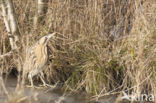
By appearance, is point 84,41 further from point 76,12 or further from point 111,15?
point 111,15

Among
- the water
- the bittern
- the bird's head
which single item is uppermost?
the bird's head

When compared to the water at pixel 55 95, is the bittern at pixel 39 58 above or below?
above

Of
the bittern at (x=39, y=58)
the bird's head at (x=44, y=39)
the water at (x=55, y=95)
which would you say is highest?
the bird's head at (x=44, y=39)

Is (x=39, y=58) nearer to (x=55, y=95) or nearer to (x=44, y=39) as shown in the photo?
(x=44, y=39)

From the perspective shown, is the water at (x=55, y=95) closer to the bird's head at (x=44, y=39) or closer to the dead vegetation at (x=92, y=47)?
the dead vegetation at (x=92, y=47)

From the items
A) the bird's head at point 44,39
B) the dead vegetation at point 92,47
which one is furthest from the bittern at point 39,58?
the dead vegetation at point 92,47

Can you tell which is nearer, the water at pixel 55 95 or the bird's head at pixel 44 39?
the water at pixel 55 95

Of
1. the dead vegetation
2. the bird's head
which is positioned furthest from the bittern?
the dead vegetation

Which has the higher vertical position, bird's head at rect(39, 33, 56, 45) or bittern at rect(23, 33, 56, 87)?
bird's head at rect(39, 33, 56, 45)

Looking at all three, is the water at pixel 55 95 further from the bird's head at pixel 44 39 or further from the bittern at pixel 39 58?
the bird's head at pixel 44 39

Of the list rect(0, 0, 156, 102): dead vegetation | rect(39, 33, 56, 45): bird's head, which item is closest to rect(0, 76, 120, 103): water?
rect(0, 0, 156, 102): dead vegetation

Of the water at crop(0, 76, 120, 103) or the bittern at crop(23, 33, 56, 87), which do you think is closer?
the water at crop(0, 76, 120, 103)

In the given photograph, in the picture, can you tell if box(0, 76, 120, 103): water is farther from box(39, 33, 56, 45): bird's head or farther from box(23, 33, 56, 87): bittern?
box(39, 33, 56, 45): bird's head

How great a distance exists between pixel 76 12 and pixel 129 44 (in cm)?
105
